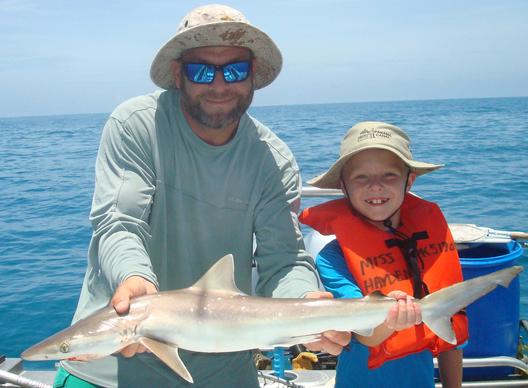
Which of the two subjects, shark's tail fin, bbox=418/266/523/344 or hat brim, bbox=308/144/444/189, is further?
hat brim, bbox=308/144/444/189

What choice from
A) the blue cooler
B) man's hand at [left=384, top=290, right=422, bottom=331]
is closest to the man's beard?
man's hand at [left=384, top=290, right=422, bottom=331]

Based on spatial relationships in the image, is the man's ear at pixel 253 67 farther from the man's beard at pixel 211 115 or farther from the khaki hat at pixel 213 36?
the man's beard at pixel 211 115

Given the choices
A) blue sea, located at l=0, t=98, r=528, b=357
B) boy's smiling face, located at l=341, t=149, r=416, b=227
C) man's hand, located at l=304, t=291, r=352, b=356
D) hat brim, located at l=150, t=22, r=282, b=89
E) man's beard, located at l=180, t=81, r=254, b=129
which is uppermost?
hat brim, located at l=150, t=22, r=282, b=89

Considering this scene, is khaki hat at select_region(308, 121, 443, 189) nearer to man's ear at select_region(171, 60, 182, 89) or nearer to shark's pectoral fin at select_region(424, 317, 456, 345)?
shark's pectoral fin at select_region(424, 317, 456, 345)

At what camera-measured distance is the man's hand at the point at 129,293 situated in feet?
8.31

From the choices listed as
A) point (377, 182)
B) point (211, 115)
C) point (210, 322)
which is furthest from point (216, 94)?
point (210, 322)

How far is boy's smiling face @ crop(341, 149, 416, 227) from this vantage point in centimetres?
331

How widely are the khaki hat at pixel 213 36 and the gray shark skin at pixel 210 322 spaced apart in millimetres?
1184

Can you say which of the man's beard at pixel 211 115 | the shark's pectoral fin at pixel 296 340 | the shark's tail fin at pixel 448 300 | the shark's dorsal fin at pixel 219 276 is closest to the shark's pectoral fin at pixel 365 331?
the shark's pectoral fin at pixel 296 340

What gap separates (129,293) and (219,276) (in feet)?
1.37

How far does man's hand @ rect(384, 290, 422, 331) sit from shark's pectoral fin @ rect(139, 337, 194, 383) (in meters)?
0.98

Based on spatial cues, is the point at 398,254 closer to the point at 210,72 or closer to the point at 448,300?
the point at 448,300

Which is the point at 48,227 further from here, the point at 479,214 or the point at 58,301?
the point at 479,214

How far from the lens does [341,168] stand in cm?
346
